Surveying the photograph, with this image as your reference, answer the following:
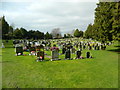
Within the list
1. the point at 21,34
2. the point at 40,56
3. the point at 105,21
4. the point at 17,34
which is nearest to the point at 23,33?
the point at 21,34

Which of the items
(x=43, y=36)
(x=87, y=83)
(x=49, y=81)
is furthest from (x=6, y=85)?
(x=43, y=36)

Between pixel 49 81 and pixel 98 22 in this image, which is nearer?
pixel 49 81

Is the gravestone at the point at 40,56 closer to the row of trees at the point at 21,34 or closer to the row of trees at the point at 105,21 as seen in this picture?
the row of trees at the point at 105,21

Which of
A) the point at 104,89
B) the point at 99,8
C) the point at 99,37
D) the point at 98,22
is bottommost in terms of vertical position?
the point at 104,89

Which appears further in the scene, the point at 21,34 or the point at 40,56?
the point at 21,34

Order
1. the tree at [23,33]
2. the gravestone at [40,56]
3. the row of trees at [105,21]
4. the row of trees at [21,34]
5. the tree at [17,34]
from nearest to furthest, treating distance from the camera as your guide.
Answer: the gravestone at [40,56] < the row of trees at [105,21] < the row of trees at [21,34] < the tree at [17,34] < the tree at [23,33]

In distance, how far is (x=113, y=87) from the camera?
25.5 ft

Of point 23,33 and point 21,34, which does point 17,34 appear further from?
point 23,33

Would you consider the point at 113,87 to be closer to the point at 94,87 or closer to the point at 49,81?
the point at 94,87

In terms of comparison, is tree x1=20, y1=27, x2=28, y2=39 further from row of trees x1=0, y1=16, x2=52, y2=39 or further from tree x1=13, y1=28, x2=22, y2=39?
tree x1=13, y1=28, x2=22, y2=39

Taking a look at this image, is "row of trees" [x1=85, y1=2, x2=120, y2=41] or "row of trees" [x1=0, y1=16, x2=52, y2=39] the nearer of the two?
"row of trees" [x1=85, y1=2, x2=120, y2=41]

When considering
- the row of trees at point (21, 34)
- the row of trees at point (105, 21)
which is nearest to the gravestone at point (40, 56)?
the row of trees at point (105, 21)

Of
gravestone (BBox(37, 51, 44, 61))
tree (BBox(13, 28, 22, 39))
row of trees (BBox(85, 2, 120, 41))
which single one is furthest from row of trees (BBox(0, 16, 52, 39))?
gravestone (BBox(37, 51, 44, 61))

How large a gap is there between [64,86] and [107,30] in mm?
23015
